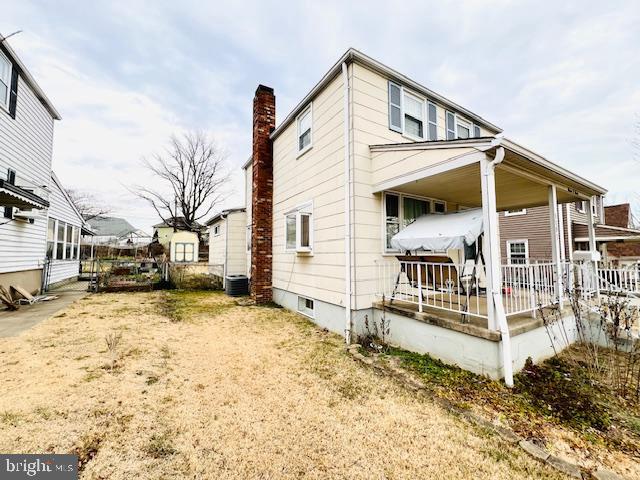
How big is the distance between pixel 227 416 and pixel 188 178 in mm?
27958

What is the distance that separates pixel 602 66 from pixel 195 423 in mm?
15699

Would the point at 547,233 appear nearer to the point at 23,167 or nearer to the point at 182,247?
the point at 23,167

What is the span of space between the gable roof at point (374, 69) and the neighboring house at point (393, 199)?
3 centimetres

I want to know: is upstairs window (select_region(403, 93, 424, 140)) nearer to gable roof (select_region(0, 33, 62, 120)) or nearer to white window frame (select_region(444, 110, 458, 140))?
white window frame (select_region(444, 110, 458, 140))

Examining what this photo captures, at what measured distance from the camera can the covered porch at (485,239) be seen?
388 centimetres

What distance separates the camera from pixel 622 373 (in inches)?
163

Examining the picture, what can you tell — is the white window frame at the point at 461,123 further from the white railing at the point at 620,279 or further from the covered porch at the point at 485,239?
the white railing at the point at 620,279

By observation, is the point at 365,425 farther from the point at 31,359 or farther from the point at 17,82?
the point at 17,82

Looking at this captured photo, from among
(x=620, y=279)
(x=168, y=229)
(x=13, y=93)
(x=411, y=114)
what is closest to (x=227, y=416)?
(x=411, y=114)

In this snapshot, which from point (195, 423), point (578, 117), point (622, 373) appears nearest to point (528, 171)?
point (622, 373)

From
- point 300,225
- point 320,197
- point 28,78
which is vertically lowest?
point 300,225

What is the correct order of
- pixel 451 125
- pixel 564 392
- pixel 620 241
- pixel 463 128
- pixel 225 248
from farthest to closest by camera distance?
pixel 620 241 → pixel 225 248 → pixel 463 128 → pixel 451 125 → pixel 564 392

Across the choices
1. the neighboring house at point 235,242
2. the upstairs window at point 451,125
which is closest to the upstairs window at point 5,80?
the neighboring house at point 235,242

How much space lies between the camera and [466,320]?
14.0 feet
